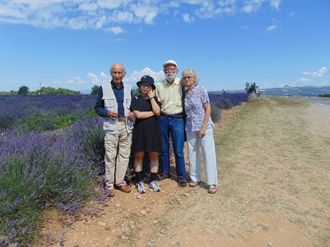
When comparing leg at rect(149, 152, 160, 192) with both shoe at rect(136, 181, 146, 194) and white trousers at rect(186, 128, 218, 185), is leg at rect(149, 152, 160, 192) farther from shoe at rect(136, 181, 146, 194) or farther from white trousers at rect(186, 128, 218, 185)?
white trousers at rect(186, 128, 218, 185)

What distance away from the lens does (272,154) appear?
288 inches

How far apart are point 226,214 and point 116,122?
5.75ft

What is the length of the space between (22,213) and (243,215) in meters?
2.47

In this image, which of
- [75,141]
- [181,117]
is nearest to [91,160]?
[75,141]

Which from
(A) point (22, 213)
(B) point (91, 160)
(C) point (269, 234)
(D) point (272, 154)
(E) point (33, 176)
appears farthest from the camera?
(D) point (272, 154)

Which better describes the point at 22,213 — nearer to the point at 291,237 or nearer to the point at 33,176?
the point at 33,176

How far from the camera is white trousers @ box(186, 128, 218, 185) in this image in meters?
4.95

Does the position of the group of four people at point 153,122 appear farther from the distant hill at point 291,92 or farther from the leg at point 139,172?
the distant hill at point 291,92

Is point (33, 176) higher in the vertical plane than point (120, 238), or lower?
higher

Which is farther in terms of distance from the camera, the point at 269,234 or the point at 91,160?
the point at 91,160

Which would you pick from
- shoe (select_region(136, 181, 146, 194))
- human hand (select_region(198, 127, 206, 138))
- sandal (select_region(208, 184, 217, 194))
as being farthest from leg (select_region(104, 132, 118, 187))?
sandal (select_region(208, 184, 217, 194))

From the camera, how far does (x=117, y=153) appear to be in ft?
15.8

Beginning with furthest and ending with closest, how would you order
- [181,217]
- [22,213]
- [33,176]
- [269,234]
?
[181,217]
[269,234]
[33,176]
[22,213]

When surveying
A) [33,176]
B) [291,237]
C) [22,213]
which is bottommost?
[291,237]
